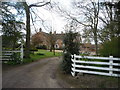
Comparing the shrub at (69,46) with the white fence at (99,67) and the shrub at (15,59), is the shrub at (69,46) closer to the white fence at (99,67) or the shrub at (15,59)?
the white fence at (99,67)

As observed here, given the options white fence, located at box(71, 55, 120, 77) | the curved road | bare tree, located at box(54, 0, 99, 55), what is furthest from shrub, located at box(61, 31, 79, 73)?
bare tree, located at box(54, 0, 99, 55)

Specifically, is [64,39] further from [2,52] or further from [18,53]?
[2,52]

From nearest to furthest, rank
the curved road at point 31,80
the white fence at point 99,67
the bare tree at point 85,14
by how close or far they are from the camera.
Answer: the curved road at point 31,80 → the white fence at point 99,67 → the bare tree at point 85,14

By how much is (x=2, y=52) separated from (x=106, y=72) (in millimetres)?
9922

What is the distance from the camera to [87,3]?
636 inches

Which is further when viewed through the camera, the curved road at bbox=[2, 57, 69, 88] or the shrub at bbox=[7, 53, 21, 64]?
the shrub at bbox=[7, 53, 21, 64]

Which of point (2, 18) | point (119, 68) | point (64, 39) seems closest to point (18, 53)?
point (2, 18)

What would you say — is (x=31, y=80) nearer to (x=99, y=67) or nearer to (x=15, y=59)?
(x=99, y=67)

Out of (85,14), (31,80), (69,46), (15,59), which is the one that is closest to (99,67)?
(69,46)

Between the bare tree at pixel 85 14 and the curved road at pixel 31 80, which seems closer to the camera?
the curved road at pixel 31 80

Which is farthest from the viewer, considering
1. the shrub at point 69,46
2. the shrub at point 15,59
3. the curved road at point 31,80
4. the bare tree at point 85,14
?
the bare tree at point 85,14

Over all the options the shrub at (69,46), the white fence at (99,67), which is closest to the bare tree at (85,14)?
the shrub at (69,46)

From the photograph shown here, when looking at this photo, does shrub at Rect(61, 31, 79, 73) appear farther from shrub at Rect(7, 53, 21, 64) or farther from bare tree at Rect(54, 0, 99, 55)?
bare tree at Rect(54, 0, 99, 55)

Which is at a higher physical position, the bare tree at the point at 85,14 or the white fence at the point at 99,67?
the bare tree at the point at 85,14
